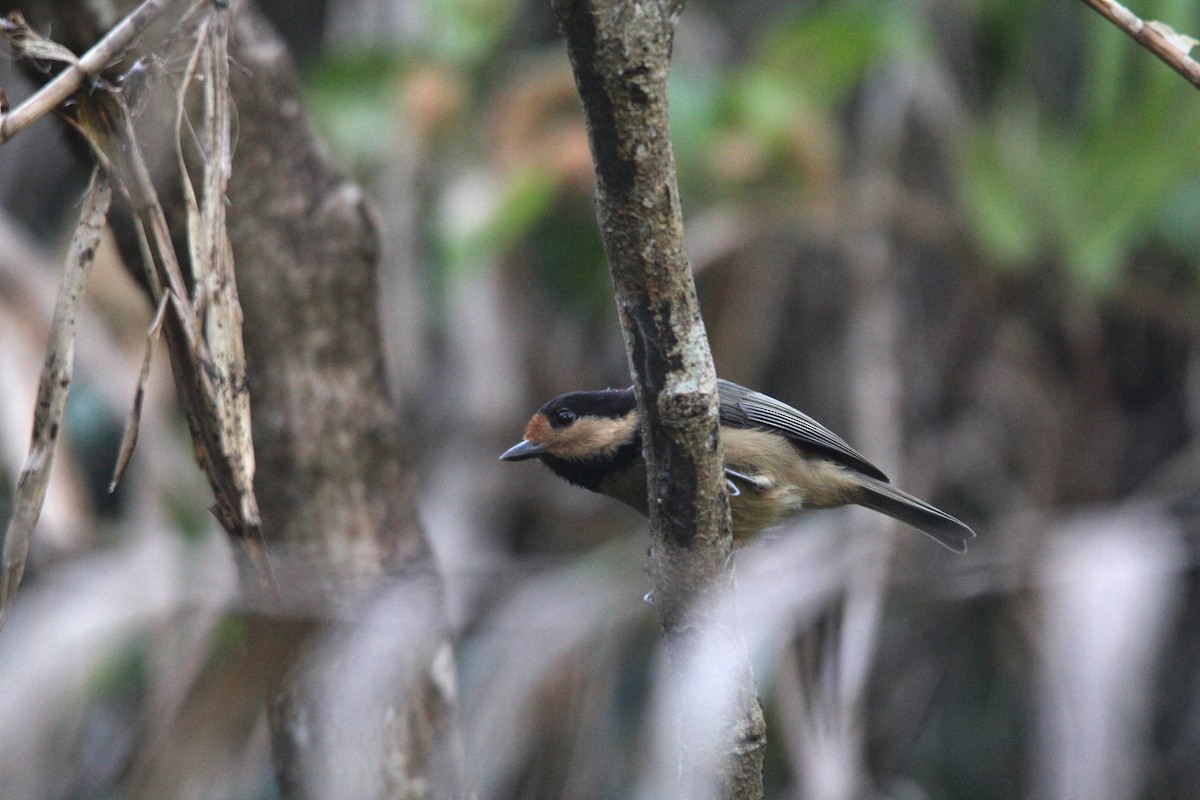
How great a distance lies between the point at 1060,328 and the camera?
580 cm

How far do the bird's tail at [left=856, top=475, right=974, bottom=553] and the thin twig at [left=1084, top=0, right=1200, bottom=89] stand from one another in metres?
2.31

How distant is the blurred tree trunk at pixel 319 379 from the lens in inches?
137

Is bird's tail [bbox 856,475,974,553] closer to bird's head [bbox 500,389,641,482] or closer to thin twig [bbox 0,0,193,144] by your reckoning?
bird's head [bbox 500,389,641,482]

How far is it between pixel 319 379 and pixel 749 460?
135cm

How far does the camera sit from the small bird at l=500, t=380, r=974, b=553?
380cm

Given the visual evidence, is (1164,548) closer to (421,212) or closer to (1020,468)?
(1020,468)

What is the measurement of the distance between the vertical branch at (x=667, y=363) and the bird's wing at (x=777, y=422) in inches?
66.1

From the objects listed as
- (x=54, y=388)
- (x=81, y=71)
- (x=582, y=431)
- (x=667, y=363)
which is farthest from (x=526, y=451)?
(x=81, y=71)

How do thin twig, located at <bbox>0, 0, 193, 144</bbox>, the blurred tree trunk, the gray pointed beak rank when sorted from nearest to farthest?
1. thin twig, located at <bbox>0, 0, 193, 144</bbox>
2. the blurred tree trunk
3. the gray pointed beak

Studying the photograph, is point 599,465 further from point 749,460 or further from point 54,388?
point 54,388

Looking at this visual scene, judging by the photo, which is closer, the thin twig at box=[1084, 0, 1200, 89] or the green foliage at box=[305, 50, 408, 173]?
the thin twig at box=[1084, 0, 1200, 89]

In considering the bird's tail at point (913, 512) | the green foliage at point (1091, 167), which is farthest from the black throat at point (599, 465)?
the green foliage at point (1091, 167)

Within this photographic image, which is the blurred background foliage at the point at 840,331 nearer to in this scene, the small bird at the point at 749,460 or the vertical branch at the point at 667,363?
the small bird at the point at 749,460

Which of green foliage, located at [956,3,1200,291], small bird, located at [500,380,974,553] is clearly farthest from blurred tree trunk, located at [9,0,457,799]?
green foliage, located at [956,3,1200,291]
